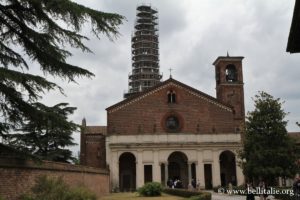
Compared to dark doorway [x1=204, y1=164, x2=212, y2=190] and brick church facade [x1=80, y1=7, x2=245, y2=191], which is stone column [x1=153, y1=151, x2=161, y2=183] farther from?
dark doorway [x1=204, y1=164, x2=212, y2=190]

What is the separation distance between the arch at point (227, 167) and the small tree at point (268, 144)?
1854 cm

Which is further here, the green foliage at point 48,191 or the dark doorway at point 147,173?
the dark doorway at point 147,173

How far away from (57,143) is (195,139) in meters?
16.3

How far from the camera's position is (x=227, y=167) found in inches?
2156

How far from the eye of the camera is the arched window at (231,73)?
59.7 metres

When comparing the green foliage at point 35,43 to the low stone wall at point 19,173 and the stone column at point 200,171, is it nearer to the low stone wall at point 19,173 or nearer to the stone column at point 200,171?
the low stone wall at point 19,173

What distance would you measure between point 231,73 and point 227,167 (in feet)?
39.7

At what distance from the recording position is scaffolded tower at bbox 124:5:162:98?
8150 cm

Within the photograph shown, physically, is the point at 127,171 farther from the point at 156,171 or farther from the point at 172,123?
the point at 172,123

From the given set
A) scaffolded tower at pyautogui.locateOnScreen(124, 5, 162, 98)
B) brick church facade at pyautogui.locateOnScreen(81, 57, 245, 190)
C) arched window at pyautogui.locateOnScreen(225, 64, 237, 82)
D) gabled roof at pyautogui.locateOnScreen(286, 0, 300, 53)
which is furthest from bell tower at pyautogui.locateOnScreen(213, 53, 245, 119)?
gabled roof at pyautogui.locateOnScreen(286, 0, 300, 53)

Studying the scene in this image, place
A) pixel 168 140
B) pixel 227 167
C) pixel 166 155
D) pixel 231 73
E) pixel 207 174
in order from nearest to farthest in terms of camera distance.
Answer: pixel 166 155
pixel 168 140
pixel 207 174
pixel 227 167
pixel 231 73

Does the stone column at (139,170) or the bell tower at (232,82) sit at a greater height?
the bell tower at (232,82)

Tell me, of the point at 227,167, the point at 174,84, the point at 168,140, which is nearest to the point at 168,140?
the point at 168,140

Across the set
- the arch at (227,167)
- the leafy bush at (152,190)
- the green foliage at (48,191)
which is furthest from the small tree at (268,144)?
the green foliage at (48,191)
